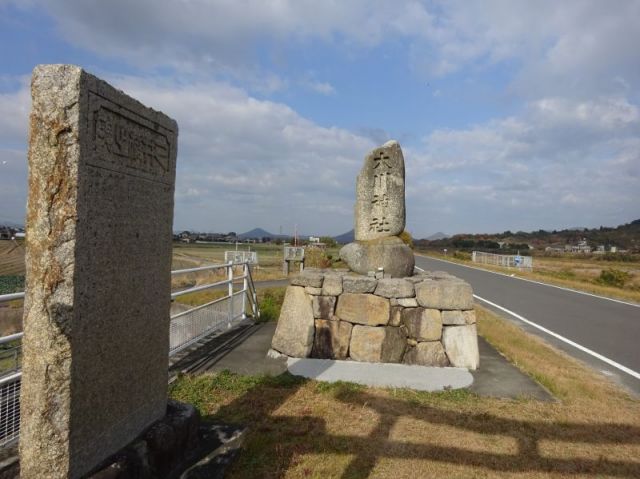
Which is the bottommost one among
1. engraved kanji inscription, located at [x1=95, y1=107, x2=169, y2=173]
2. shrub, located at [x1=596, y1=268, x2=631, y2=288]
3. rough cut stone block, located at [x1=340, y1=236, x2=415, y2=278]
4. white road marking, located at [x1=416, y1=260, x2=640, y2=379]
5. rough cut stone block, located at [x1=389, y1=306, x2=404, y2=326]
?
white road marking, located at [x1=416, y1=260, x2=640, y2=379]

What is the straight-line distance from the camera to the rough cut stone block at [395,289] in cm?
555

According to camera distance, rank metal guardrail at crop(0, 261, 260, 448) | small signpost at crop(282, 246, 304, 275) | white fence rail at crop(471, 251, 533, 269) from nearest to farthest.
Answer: metal guardrail at crop(0, 261, 260, 448)
small signpost at crop(282, 246, 304, 275)
white fence rail at crop(471, 251, 533, 269)

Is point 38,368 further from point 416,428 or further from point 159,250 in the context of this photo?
point 416,428

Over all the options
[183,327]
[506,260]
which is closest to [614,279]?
[506,260]

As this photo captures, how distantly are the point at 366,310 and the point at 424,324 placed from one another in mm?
781

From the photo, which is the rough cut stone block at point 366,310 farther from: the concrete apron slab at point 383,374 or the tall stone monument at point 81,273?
the tall stone monument at point 81,273

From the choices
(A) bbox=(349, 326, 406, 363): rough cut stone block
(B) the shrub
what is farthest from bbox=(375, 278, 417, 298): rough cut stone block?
(B) the shrub

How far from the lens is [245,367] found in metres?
5.12

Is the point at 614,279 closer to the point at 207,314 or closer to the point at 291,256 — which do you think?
the point at 291,256

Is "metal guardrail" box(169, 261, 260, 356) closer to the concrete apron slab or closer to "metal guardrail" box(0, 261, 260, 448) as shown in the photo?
"metal guardrail" box(0, 261, 260, 448)

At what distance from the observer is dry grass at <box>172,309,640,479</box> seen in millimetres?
3016

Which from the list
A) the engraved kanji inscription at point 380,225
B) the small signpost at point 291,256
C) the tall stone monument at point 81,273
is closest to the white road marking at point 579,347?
the engraved kanji inscription at point 380,225

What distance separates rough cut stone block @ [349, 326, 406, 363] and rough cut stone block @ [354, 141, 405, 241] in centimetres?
161

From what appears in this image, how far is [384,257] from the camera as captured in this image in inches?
242
